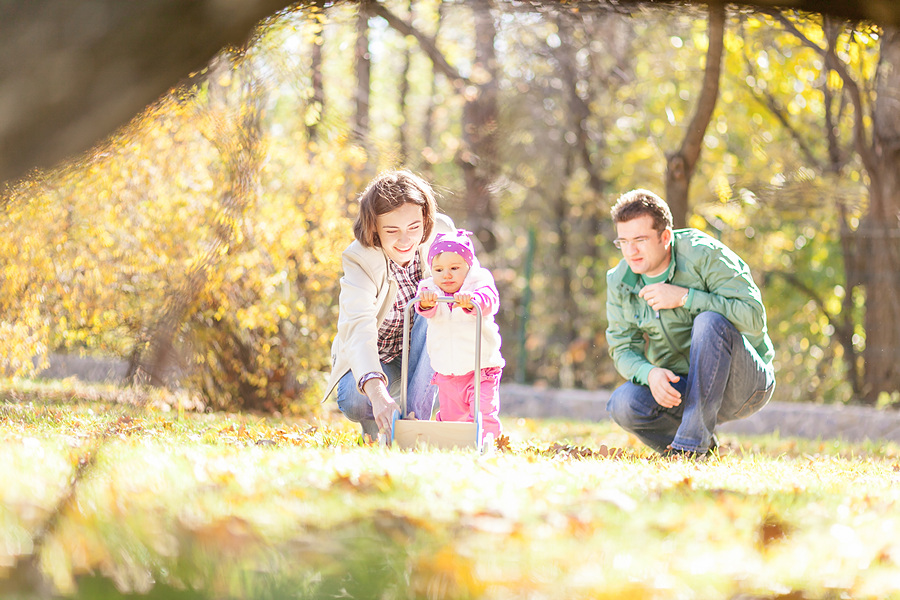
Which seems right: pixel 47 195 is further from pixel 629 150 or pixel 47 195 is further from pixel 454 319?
pixel 629 150

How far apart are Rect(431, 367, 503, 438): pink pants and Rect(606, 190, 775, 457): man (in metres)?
0.70

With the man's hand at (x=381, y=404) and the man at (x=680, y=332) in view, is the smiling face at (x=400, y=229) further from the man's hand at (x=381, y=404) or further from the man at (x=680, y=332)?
the man at (x=680, y=332)

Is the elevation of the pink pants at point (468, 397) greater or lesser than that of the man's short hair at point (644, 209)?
lesser

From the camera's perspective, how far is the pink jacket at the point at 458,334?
4082 millimetres

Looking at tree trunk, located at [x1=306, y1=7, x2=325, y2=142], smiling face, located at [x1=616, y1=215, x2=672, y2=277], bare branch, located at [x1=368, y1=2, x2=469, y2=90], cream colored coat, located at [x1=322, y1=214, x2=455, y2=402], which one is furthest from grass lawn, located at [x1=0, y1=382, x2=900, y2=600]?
tree trunk, located at [x1=306, y1=7, x2=325, y2=142]

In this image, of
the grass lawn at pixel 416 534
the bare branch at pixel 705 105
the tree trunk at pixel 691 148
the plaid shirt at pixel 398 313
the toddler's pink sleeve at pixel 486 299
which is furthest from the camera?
the tree trunk at pixel 691 148

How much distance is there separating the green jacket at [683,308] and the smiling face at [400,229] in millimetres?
1036

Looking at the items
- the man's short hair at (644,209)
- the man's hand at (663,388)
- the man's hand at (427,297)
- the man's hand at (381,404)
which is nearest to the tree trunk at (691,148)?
the man's short hair at (644,209)

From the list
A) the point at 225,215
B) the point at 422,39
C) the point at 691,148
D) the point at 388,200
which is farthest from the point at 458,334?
the point at 422,39

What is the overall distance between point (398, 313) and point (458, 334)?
1.35 ft

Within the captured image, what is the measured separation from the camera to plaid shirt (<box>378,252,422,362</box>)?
4309mm

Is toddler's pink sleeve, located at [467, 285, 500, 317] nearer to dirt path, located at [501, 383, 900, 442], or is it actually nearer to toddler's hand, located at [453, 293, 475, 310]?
toddler's hand, located at [453, 293, 475, 310]

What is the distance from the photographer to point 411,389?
4.36m

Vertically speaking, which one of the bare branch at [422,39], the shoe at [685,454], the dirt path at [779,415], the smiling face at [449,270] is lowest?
the dirt path at [779,415]
